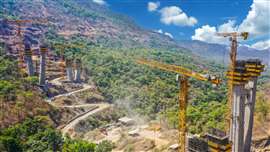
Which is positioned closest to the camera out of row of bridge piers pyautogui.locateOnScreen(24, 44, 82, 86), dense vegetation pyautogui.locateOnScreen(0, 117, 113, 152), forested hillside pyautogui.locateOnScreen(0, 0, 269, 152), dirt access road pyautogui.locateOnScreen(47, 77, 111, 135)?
dense vegetation pyautogui.locateOnScreen(0, 117, 113, 152)

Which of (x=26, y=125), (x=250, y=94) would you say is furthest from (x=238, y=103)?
(x=26, y=125)

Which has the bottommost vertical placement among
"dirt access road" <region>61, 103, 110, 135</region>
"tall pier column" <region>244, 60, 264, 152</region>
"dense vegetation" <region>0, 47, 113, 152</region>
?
"dirt access road" <region>61, 103, 110, 135</region>

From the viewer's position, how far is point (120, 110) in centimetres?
7025

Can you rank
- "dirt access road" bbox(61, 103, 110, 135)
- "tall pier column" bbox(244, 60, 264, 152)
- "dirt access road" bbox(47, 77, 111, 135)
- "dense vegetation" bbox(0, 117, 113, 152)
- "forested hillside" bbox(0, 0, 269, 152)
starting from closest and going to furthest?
"tall pier column" bbox(244, 60, 264, 152), "dense vegetation" bbox(0, 117, 113, 152), "forested hillside" bbox(0, 0, 269, 152), "dirt access road" bbox(61, 103, 110, 135), "dirt access road" bbox(47, 77, 111, 135)

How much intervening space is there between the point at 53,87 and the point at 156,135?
3679 cm

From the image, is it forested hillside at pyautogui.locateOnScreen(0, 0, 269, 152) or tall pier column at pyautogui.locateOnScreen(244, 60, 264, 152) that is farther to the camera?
forested hillside at pyautogui.locateOnScreen(0, 0, 269, 152)

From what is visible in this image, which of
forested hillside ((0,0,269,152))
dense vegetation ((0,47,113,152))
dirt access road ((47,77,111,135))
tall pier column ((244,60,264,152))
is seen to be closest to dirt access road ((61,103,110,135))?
dirt access road ((47,77,111,135))

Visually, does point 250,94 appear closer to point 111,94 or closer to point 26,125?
point 26,125

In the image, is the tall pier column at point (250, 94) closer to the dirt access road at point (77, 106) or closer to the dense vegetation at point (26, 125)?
the dense vegetation at point (26, 125)

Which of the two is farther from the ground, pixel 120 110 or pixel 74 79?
pixel 74 79

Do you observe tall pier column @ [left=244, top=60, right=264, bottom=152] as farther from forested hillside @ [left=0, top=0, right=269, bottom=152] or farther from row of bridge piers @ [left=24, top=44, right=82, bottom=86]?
row of bridge piers @ [left=24, top=44, right=82, bottom=86]

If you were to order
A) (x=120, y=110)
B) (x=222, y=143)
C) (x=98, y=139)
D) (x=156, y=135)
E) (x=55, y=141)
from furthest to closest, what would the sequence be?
(x=120, y=110), (x=98, y=139), (x=156, y=135), (x=55, y=141), (x=222, y=143)

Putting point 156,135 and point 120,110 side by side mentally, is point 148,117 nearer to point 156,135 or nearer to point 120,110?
point 120,110

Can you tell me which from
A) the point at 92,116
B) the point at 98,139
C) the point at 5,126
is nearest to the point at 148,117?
the point at 92,116
